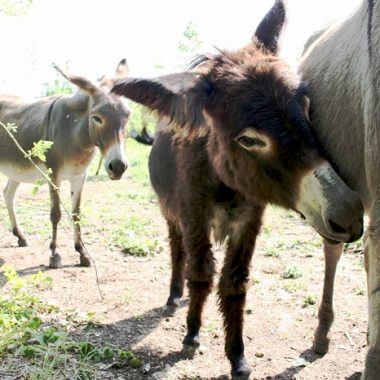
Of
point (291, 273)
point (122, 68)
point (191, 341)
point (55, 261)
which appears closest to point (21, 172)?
point (55, 261)

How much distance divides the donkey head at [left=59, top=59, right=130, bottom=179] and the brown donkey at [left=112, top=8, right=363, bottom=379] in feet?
5.09

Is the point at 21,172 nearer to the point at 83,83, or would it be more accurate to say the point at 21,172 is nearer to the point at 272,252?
the point at 83,83

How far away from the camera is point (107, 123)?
214 inches

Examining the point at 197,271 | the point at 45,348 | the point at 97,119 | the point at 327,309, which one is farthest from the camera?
the point at 97,119

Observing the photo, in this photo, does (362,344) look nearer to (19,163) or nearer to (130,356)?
(130,356)

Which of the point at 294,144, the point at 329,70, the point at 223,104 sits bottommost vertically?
the point at 294,144

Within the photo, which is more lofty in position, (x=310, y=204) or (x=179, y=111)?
(x=179, y=111)

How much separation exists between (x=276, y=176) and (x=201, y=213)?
903mm

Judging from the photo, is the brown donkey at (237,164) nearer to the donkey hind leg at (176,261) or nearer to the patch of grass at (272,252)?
the donkey hind leg at (176,261)

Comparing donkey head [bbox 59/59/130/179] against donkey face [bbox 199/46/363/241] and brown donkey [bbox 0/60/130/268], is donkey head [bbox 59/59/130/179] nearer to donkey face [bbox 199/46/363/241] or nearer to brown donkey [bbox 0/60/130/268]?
brown donkey [bbox 0/60/130/268]

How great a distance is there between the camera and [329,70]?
7.89 feet

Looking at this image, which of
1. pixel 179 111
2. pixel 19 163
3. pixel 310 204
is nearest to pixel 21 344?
pixel 179 111

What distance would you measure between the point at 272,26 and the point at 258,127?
48.5 inches

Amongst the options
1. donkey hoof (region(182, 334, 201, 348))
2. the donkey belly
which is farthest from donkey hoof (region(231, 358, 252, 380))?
the donkey belly
